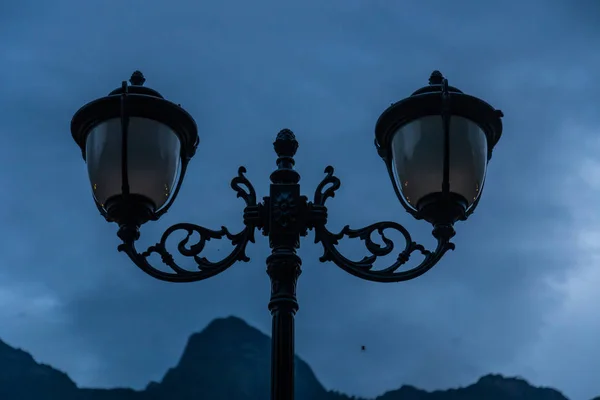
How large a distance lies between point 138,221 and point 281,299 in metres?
0.88

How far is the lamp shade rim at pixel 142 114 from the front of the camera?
5.68m

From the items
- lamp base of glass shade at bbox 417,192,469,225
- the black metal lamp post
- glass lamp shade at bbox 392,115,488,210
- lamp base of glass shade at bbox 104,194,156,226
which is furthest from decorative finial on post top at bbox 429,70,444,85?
lamp base of glass shade at bbox 104,194,156,226

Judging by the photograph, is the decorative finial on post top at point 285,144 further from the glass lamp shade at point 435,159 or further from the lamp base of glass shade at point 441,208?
the lamp base of glass shade at point 441,208

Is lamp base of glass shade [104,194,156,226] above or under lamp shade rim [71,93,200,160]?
under

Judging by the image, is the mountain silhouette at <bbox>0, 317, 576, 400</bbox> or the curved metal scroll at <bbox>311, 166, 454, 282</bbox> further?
the mountain silhouette at <bbox>0, 317, 576, 400</bbox>

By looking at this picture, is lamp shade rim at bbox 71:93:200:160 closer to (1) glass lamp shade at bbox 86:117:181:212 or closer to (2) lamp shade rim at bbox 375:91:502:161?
(1) glass lamp shade at bbox 86:117:181:212

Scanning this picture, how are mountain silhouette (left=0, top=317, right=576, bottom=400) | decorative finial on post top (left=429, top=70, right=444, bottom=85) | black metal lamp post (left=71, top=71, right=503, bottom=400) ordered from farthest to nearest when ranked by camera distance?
mountain silhouette (left=0, top=317, right=576, bottom=400) < decorative finial on post top (left=429, top=70, right=444, bottom=85) < black metal lamp post (left=71, top=71, right=503, bottom=400)

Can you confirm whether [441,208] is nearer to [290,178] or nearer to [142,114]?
[290,178]

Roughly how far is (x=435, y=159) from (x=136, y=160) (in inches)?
58.5

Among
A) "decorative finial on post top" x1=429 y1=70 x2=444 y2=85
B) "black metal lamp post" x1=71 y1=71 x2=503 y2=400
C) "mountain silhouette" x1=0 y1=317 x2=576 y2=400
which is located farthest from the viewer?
"mountain silhouette" x1=0 y1=317 x2=576 y2=400

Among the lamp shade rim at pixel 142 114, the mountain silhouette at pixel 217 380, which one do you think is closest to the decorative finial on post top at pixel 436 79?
the lamp shade rim at pixel 142 114

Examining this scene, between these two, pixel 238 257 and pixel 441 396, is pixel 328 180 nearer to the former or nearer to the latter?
pixel 238 257

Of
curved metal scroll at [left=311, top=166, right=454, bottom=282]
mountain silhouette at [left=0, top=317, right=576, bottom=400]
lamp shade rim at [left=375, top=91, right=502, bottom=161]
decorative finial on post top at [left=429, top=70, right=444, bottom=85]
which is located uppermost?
mountain silhouette at [left=0, top=317, right=576, bottom=400]

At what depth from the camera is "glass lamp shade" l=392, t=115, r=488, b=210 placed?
18.3 ft
